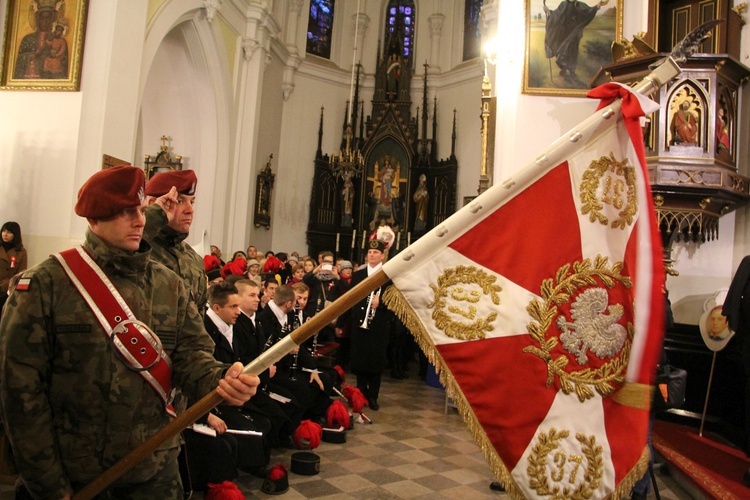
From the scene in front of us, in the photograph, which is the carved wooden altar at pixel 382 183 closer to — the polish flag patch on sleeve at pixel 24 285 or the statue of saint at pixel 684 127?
the statue of saint at pixel 684 127

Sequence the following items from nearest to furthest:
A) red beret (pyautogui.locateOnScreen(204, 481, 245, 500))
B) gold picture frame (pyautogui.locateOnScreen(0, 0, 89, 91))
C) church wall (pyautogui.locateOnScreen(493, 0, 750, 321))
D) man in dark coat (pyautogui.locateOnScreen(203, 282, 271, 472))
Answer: red beret (pyautogui.locateOnScreen(204, 481, 245, 500)) → man in dark coat (pyautogui.locateOnScreen(203, 282, 271, 472)) → church wall (pyautogui.locateOnScreen(493, 0, 750, 321)) → gold picture frame (pyautogui.locateOnScreen(0, 0, 89, 91))

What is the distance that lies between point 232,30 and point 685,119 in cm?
975

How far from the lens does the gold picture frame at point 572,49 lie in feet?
25.4

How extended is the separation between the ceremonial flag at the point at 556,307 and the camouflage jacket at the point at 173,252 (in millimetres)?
1204

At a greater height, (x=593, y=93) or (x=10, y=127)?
(x=10, y=127)

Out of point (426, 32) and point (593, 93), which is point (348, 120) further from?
point (593, 93)

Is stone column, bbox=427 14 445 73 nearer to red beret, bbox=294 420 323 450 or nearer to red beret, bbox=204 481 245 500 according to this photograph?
red beret, bbox=294 420 323 450

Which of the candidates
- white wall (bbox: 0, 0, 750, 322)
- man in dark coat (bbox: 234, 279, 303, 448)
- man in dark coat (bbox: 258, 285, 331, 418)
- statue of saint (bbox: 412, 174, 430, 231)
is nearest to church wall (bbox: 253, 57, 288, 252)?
white wall (bbox: 0, 0, 750, 322)

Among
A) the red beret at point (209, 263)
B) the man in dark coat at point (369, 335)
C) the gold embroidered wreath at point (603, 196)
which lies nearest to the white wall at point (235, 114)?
the red beret at point (209, 263)

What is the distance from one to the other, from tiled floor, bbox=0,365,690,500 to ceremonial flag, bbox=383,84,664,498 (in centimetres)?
224

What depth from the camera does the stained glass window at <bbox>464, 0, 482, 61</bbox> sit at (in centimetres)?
1706

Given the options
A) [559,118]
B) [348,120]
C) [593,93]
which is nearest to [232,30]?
[348,120]

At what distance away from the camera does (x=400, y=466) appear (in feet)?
14.9

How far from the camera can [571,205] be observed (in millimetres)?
2109
